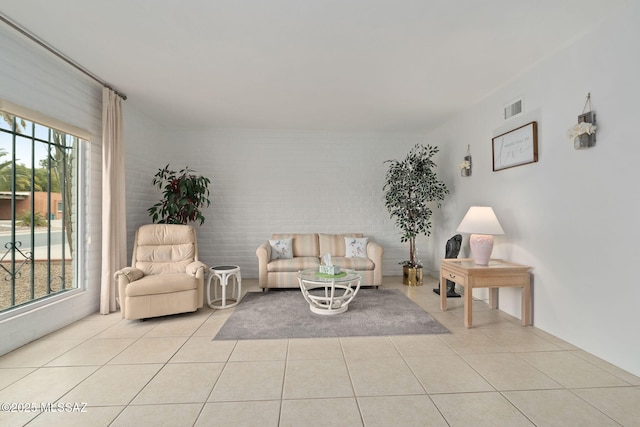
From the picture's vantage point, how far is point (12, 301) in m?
2.79

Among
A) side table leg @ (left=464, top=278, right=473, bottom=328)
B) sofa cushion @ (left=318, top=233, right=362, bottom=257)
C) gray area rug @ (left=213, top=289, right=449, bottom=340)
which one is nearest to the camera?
gray area rug @ (left=213, top=289, right=449, bottom=340)

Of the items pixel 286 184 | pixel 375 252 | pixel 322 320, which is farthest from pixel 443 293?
pixel 286 184

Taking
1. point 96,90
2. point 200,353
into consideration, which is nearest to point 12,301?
point 200,353

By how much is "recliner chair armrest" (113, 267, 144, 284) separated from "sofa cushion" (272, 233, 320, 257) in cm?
227

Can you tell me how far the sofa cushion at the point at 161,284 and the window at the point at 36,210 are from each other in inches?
→ 32.3

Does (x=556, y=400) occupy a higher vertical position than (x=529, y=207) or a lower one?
lower

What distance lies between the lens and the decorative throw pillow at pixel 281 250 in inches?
201

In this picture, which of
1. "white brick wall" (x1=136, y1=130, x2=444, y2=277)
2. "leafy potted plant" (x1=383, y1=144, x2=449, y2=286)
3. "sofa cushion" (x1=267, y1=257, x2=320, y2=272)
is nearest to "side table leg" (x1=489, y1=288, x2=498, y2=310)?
"leafy potted plant" (x1=383, y1=144, x2=449, y2=286)

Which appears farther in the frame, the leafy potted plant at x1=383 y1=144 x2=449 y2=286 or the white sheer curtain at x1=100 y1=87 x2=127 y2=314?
the leafy potted plant at x1=383 y1=144 x2=449 y2=286

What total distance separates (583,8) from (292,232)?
4.67 meters

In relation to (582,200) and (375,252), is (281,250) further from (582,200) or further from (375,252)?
(582,200)

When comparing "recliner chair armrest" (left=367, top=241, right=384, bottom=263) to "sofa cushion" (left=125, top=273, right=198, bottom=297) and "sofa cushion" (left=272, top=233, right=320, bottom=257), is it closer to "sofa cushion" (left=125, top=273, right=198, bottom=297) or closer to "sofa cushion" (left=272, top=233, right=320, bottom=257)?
"sofa cushion" (left=272, top=233, right=320, bottom=257)

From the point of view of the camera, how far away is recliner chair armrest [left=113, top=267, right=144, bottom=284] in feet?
10.8

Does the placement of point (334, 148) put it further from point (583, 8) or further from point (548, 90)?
point (583, 8)
